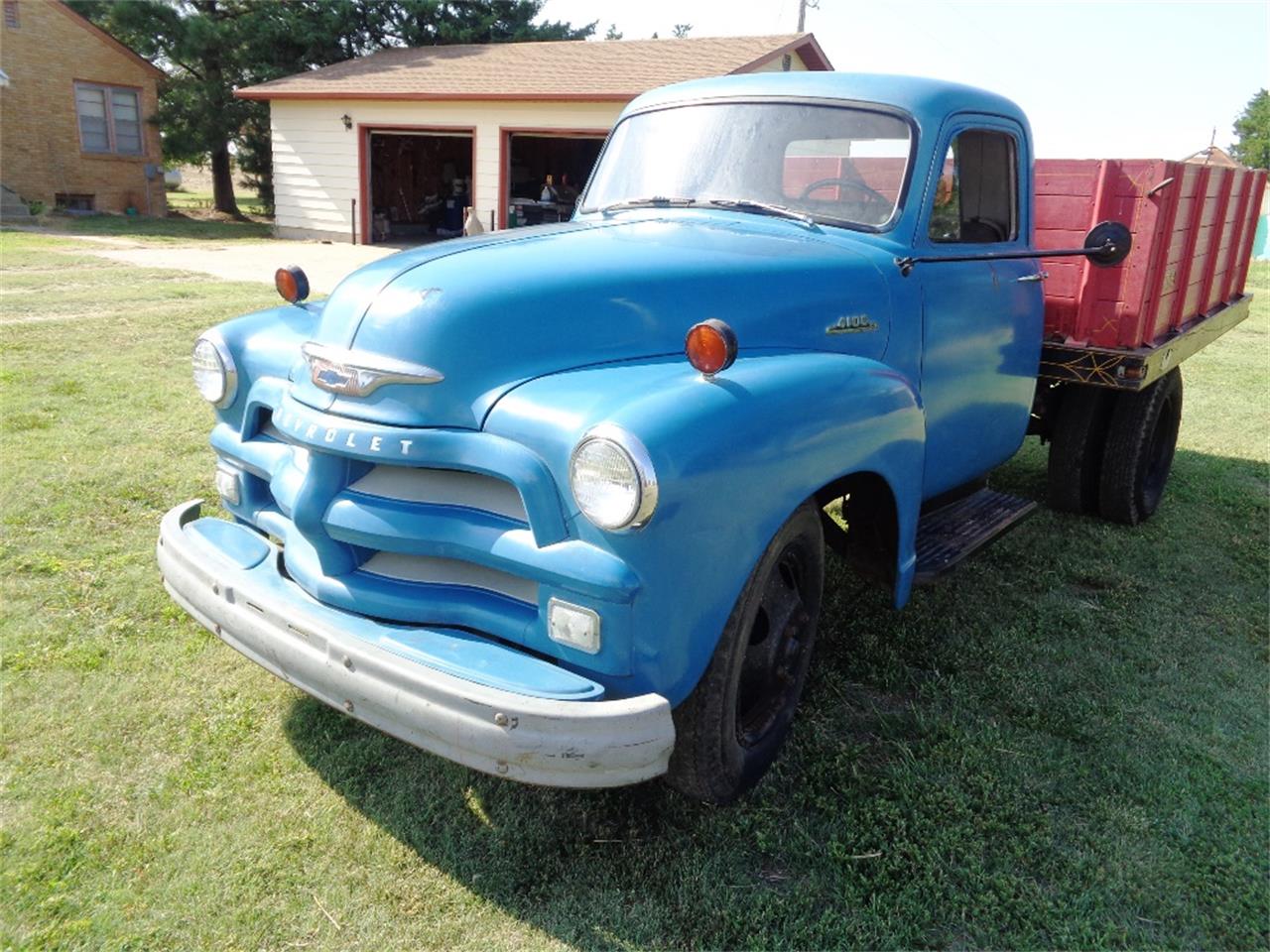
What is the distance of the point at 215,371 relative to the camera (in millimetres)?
3283

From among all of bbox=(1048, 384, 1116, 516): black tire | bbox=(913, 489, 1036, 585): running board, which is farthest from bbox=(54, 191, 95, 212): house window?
bbox=(913, 489, 1036, 585): running board

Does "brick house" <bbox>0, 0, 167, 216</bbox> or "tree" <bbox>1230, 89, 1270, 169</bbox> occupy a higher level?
"tree" <bbox>1230, 89, 1270, 169</bbox>

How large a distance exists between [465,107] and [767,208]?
16.3 metres

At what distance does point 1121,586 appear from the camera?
461 centimetres

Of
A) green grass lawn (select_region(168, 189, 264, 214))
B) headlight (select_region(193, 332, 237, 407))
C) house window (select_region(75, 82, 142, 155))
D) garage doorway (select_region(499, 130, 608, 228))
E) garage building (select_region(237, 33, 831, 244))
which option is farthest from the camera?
green grass lawn (select_region(168, 189, 264, 214))

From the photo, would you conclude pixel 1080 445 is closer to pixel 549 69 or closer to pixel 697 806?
pixel 697 806

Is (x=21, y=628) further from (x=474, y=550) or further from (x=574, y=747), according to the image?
(x=574, y=747)

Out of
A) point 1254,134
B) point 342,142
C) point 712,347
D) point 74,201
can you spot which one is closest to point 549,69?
point 342,142

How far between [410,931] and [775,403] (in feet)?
5.16

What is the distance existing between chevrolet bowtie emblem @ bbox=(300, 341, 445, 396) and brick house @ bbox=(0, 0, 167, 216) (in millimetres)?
24472

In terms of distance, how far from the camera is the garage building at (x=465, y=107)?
683 inches

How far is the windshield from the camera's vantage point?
357cm

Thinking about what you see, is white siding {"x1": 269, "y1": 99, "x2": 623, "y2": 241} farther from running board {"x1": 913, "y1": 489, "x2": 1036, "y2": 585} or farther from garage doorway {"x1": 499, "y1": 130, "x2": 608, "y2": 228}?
running board {"x1": 913, "y1": 489, "x2": 1036, "y2": 585}

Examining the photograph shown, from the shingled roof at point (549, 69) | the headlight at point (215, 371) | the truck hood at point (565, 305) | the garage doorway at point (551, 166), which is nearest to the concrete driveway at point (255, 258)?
the shingled roof at point (549, 69)
